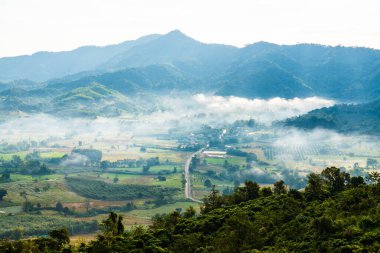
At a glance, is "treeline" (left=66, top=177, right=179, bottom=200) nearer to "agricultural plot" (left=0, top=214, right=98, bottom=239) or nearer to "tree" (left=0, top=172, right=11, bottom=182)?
"tree" (left=0, top=172, right=11, bottom=182)

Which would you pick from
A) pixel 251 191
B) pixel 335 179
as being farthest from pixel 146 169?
pixel 335 179

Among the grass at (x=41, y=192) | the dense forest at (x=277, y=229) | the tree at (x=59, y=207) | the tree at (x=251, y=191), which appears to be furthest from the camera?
the grass at (x=41, y=192)

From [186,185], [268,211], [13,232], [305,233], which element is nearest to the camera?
[305,233]

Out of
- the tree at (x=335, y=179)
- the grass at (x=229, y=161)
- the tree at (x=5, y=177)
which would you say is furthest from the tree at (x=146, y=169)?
the tree at (x=335, y=179)

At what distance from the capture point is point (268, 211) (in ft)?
164

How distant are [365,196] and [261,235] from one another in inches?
471

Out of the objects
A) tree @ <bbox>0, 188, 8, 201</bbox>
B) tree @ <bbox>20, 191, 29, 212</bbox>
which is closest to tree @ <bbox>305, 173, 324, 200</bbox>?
tree @ <bbox>20, 191, 29, 212</bbox>

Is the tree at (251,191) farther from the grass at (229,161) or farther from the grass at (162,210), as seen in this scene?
the grass at (229,161)

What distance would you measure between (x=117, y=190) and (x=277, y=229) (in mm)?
104104

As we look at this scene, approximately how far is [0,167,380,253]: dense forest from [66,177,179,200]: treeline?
7717 cm

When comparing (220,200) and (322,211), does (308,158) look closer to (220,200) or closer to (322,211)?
(220,200)

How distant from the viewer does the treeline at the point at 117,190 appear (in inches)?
5315

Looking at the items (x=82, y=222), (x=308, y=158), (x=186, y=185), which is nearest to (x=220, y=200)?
(x=82, y=222)

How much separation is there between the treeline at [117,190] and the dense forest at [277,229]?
253 ft
